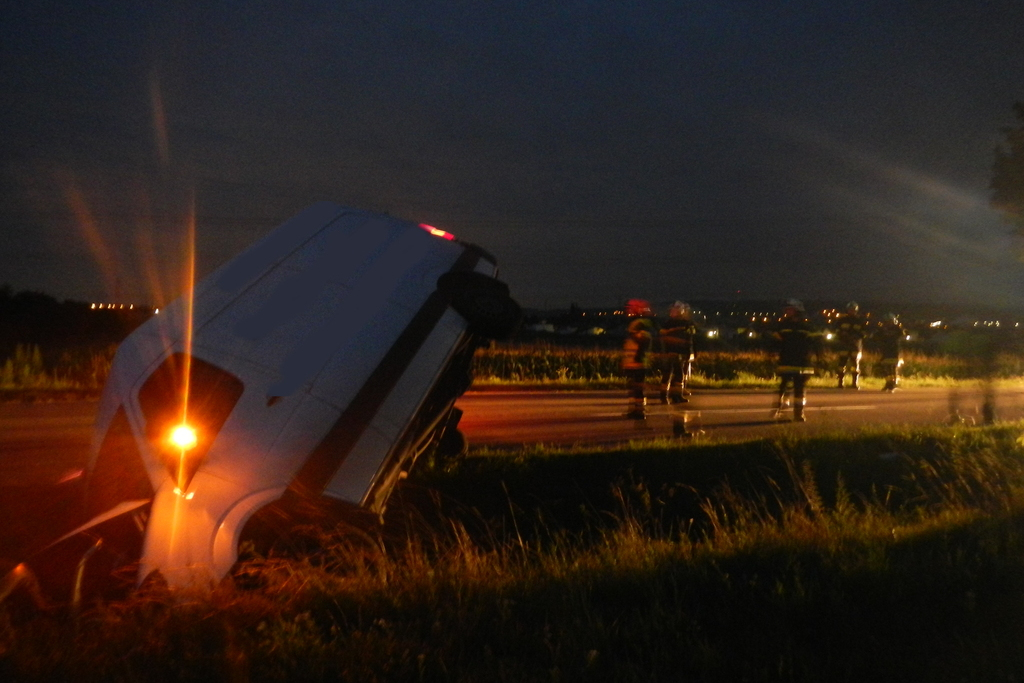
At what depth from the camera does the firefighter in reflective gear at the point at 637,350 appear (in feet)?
44.5

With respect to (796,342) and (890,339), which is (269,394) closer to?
(796,342)

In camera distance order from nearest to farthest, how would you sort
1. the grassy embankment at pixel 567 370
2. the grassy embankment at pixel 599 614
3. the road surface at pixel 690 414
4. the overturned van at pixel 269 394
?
the grassy embankment at pixel 599 614 < the overturned van at pixel 269 394 < the road surface at pixel 690 414 < the grassy embankment at pixel 567 370

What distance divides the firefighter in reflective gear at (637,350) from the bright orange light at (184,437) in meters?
9.43

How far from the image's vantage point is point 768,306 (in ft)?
160

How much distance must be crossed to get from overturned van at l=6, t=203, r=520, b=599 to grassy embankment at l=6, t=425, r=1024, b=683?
0.39 metres

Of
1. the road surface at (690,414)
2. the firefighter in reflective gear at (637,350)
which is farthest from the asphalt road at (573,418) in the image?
the firefighter in reflective gear at (637,350)

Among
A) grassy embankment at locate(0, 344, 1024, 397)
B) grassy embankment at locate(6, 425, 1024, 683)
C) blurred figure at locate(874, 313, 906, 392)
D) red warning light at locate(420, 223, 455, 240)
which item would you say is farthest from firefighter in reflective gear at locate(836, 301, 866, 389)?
red warning light at locate(420, 223, 455, 240)

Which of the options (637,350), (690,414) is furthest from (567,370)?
(637,350)

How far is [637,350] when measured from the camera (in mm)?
13586

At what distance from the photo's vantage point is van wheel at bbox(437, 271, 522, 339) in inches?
233

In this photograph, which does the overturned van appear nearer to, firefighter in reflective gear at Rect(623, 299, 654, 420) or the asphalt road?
the asphalt road

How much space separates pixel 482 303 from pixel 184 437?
2104 mm

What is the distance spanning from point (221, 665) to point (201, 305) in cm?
252

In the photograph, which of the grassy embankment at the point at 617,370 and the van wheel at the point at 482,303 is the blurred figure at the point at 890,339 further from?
the van wheel at the point at 482,303
